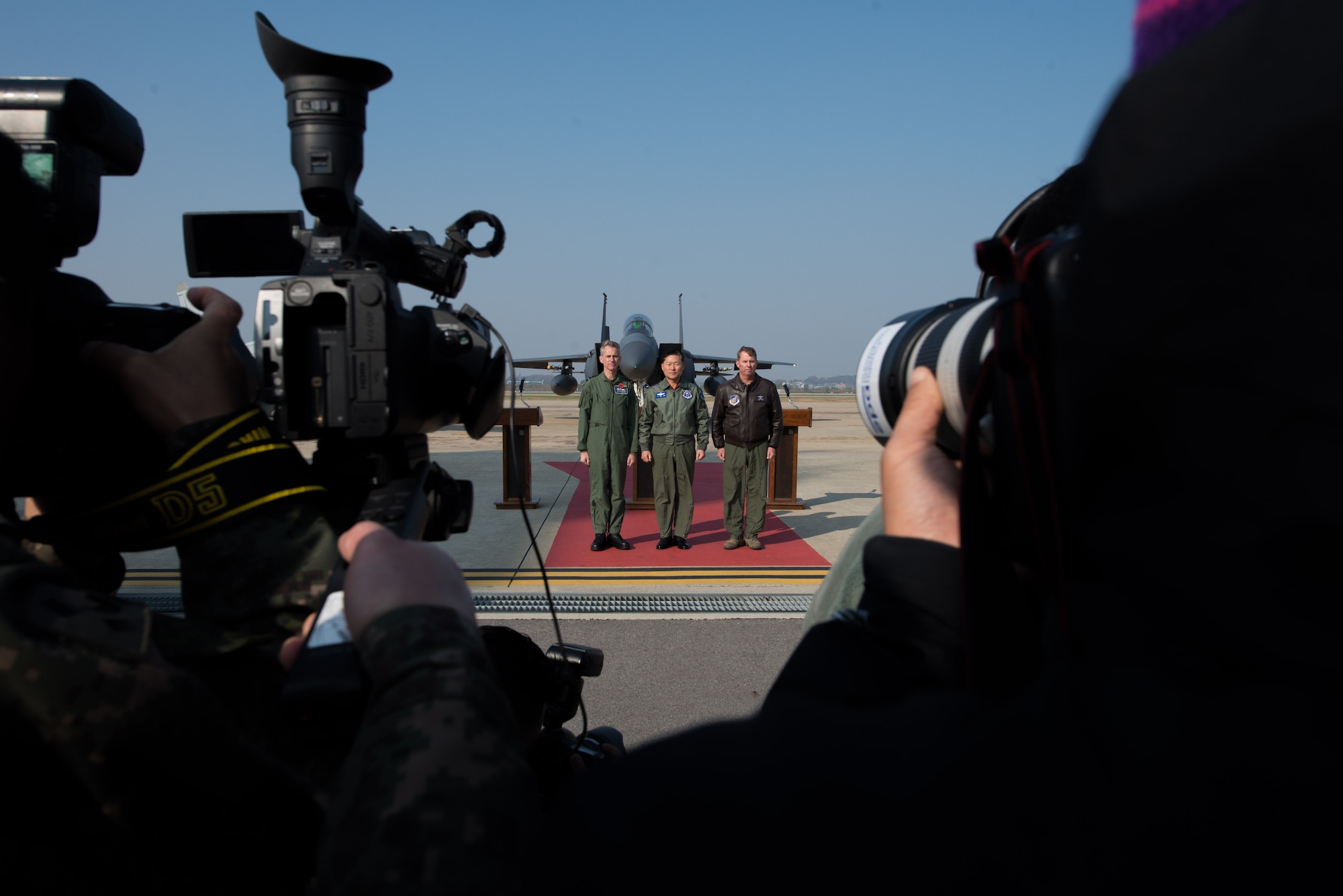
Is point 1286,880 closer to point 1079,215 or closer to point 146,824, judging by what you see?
point 1079,215

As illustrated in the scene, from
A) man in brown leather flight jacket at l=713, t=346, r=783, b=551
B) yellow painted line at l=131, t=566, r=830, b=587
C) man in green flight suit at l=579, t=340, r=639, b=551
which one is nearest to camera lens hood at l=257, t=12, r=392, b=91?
yellow painted line at l=131, t=566, r=830, b=587

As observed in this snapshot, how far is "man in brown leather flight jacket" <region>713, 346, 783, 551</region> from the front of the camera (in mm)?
7070

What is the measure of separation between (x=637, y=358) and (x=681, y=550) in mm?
6465

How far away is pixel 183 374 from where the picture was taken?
43.6 inches

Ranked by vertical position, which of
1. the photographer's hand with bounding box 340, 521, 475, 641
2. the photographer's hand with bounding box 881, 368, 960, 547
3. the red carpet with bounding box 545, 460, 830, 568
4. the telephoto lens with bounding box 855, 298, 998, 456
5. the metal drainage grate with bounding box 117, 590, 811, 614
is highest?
the telephoto lens with bounding box 855, 298, 998, 456

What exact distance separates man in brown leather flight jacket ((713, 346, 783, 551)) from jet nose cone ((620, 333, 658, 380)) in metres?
5.58

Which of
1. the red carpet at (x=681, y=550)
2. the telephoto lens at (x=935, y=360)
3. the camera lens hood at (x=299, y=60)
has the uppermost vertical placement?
the camera lens hood at (x=299, y=60)

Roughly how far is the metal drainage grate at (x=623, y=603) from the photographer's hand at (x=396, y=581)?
157 inches

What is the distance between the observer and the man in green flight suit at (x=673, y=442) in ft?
23.5

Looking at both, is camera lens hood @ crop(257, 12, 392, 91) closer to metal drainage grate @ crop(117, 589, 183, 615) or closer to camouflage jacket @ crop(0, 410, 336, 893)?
camouflage jacket @ crop(0, 410, 336, 893)

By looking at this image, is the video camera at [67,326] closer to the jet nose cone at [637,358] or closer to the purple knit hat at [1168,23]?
the purple knit hat at [1168,23]

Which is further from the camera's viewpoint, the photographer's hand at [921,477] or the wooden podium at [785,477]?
the wooden podium at [785,477]

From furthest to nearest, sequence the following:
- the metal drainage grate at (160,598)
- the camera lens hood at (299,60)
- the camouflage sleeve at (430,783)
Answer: the metal drainage grate at (160,598), the camera lens hood at (299,60), the camouflage sleeve at (430,783)

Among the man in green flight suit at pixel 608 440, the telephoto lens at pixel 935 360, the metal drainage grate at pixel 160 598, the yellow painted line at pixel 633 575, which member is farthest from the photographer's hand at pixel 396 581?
the man in green flight suit at pixel 608 440
